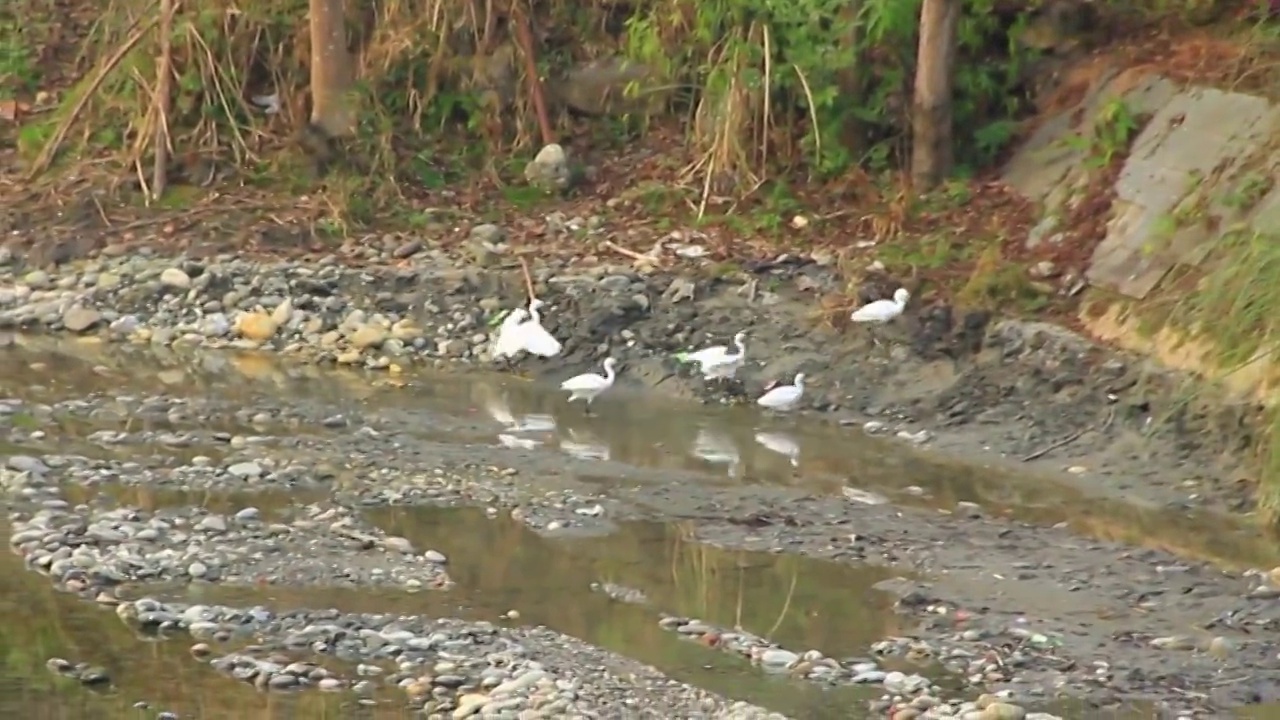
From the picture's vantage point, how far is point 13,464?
10414mm

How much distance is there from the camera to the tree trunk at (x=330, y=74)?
16453 millimetres

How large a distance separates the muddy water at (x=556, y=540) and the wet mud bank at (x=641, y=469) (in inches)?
1.8

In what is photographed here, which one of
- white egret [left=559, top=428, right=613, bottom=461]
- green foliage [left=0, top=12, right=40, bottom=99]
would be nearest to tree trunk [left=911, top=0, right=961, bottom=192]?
white egret [left=559, top=428, right=613, bottom=461]

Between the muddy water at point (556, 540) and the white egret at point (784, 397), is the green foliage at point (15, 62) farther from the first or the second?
the white egret at point (784, 397)

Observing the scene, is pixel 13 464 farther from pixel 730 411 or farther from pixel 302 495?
pixel 730 411

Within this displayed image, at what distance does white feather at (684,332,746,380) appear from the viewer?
41.8 feet

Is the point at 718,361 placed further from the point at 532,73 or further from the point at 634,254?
the point at 532,73

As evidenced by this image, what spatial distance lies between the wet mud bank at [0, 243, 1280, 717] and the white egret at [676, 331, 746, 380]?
12 centimetres

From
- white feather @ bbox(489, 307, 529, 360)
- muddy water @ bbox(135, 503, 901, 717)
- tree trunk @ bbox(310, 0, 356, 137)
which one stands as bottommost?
white feather @ bbox(489, 307, 529, 360)

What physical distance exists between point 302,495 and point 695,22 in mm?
7082

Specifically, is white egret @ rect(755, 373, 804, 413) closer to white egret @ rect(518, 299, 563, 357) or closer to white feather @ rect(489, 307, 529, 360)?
A: white egret @ rect(518, 299, 563, 357)

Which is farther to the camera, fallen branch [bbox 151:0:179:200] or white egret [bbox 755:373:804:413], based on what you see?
fallen branch [bbox 151:0:179:200]

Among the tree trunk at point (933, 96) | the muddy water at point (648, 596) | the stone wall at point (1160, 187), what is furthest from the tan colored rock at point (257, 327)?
the stone wall at point (1160, 187)

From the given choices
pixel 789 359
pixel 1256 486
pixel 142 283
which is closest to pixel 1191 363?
pixel 1256 486
